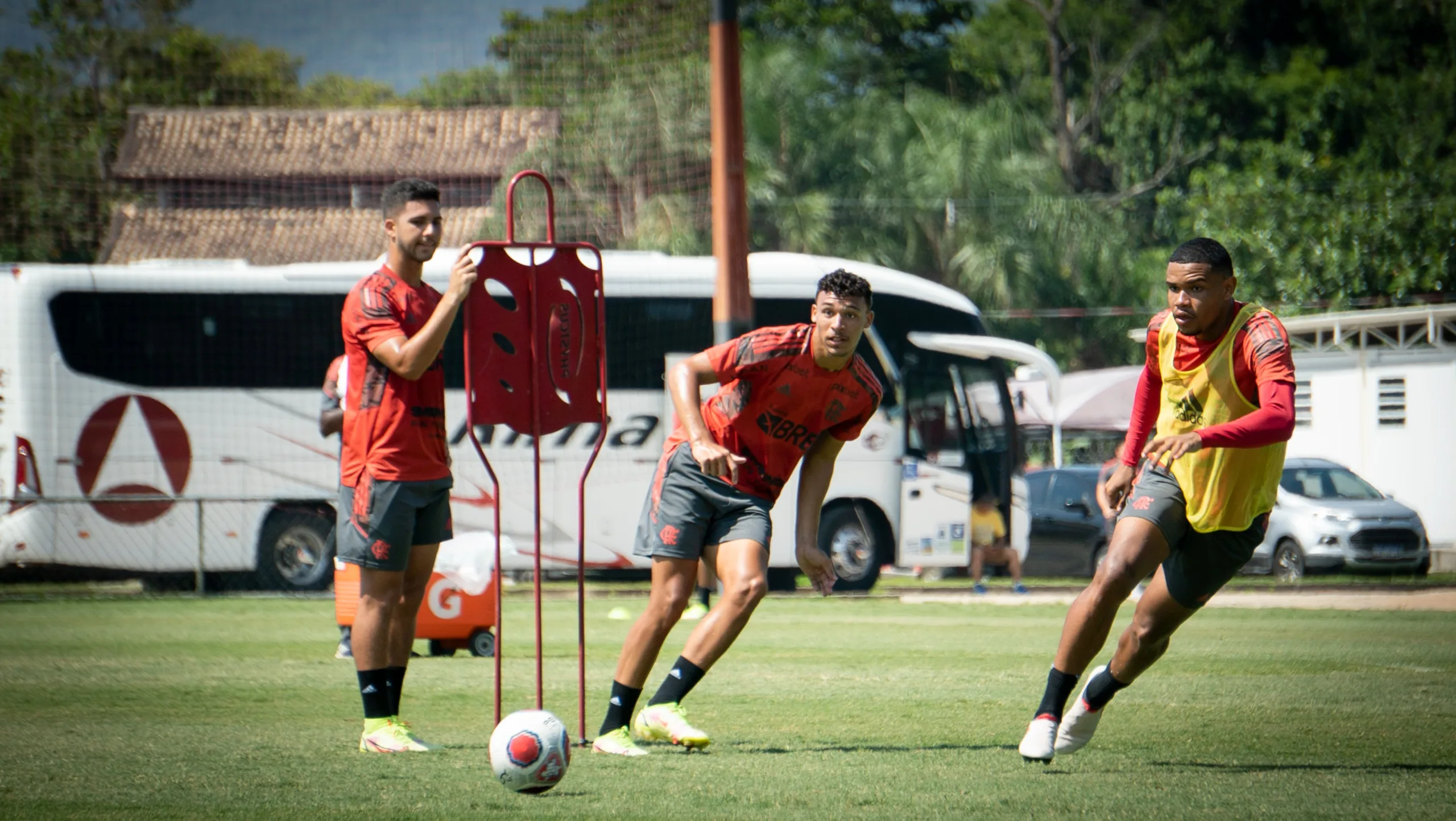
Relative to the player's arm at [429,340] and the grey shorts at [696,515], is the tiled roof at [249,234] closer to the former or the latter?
the player's arm at [429,340]

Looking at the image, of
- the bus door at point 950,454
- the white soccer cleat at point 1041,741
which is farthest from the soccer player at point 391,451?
the bus door at point 950,454

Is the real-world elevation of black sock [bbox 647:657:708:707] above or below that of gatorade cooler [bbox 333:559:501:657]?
above

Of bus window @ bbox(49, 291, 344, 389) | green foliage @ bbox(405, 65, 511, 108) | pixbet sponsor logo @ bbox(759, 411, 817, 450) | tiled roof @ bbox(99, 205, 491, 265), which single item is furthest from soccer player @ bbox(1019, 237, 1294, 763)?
tiled roof @ bbox(99, 205, 491, 265)

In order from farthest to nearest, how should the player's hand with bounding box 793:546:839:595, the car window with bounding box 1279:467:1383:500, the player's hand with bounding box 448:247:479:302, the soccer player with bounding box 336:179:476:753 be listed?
the car window with bounding box 1279:467:1383:500 < the player's hand with bounding box 793:546:839:595 < the soccer player with bounding box 336:179:476:753 < the player's hand with bounding box 448:247:479:302

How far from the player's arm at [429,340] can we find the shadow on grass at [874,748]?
81.3 inches

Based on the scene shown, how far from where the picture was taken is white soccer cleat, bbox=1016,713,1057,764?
19.3 feet

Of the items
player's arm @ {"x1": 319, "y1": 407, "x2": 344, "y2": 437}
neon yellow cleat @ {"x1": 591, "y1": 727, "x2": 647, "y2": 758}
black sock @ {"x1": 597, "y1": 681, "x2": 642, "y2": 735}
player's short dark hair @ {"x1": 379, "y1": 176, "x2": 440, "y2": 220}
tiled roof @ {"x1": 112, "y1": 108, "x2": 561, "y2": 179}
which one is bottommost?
neon yellow cleat @ {"x1": 591, "y1": 727, "x2": 647, "y2": 758}

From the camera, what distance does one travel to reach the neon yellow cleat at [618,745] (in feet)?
20.0

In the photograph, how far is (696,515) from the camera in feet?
20.5

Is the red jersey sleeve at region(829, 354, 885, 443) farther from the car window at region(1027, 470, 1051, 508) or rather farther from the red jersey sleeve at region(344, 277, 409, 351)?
the car window at region(1027, 470, 1051, 508)

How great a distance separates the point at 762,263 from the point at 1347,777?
14.9 metres

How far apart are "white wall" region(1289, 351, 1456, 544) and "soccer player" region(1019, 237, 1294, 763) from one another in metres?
19.0

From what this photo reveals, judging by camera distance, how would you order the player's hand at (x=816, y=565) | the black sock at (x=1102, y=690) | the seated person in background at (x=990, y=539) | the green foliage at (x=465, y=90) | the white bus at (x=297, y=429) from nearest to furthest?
the black sock at (x=1102, y=690)
the player's hand at (x=816, y=565)
the white bus at (x=297, y=429)
the seated person in background at (x=990, y=539)
the green foliage at (x=465, y=90)

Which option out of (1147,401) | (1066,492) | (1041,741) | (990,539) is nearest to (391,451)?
(1041,741)
